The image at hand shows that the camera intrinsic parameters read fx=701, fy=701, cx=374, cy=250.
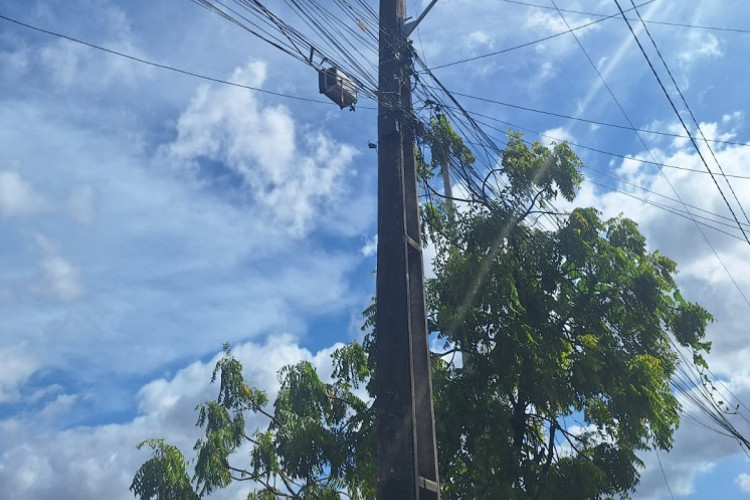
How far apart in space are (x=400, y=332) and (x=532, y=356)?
4960 millimetres

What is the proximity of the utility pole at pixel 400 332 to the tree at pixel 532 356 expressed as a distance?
378 cm

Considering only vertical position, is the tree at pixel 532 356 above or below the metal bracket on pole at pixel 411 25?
below

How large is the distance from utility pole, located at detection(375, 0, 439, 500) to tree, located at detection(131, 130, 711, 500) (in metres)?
3.78

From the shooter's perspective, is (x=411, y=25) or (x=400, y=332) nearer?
(x=400, y=332)

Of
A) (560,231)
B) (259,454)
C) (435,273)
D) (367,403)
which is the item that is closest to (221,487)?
(259,454)

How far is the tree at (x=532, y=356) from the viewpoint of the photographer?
11.3 m

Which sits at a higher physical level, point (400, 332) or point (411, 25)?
point (411, 25)

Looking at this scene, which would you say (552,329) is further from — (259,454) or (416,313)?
(259,454)

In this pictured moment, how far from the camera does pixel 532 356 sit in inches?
455

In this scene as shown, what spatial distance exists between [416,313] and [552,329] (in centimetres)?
507

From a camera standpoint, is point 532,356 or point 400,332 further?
point 532,356

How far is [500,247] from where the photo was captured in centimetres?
1245

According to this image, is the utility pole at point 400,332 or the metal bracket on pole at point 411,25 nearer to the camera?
the utility pole at point 400,332

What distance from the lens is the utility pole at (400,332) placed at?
264 inches
